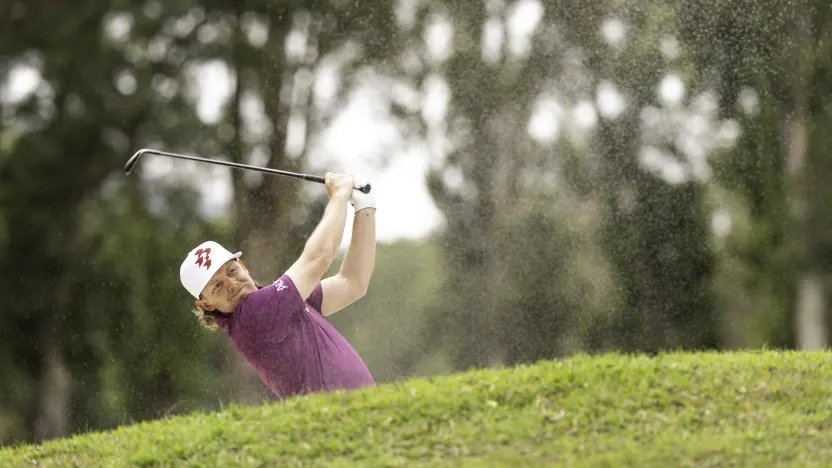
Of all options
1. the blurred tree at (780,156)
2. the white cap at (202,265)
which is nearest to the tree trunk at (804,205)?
the blurred tree at (780,156)

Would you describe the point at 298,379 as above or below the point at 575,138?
below

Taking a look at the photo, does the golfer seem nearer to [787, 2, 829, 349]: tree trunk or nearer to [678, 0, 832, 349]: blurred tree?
[787, 2, 829, 349]: tree trunk

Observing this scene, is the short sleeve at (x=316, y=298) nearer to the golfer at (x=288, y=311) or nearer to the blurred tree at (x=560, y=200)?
the golfer at (x=288, y=311)

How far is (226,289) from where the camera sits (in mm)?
5844

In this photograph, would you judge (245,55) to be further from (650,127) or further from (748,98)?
(748,98)

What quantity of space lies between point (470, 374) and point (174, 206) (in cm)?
1245

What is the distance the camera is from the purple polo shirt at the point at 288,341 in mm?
5680

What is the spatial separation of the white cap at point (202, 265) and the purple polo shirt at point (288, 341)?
0.23 metres

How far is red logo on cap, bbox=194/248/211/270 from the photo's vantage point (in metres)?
5.80

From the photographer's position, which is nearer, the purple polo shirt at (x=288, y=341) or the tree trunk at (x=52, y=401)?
the purple polo shirt at (x=288, y=341)

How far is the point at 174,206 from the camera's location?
1822cm

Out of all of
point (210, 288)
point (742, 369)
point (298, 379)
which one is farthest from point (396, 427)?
point (742, 369)

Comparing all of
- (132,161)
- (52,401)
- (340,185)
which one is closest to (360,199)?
(340,185)

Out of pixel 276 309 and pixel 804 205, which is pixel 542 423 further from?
pixel 804 205
